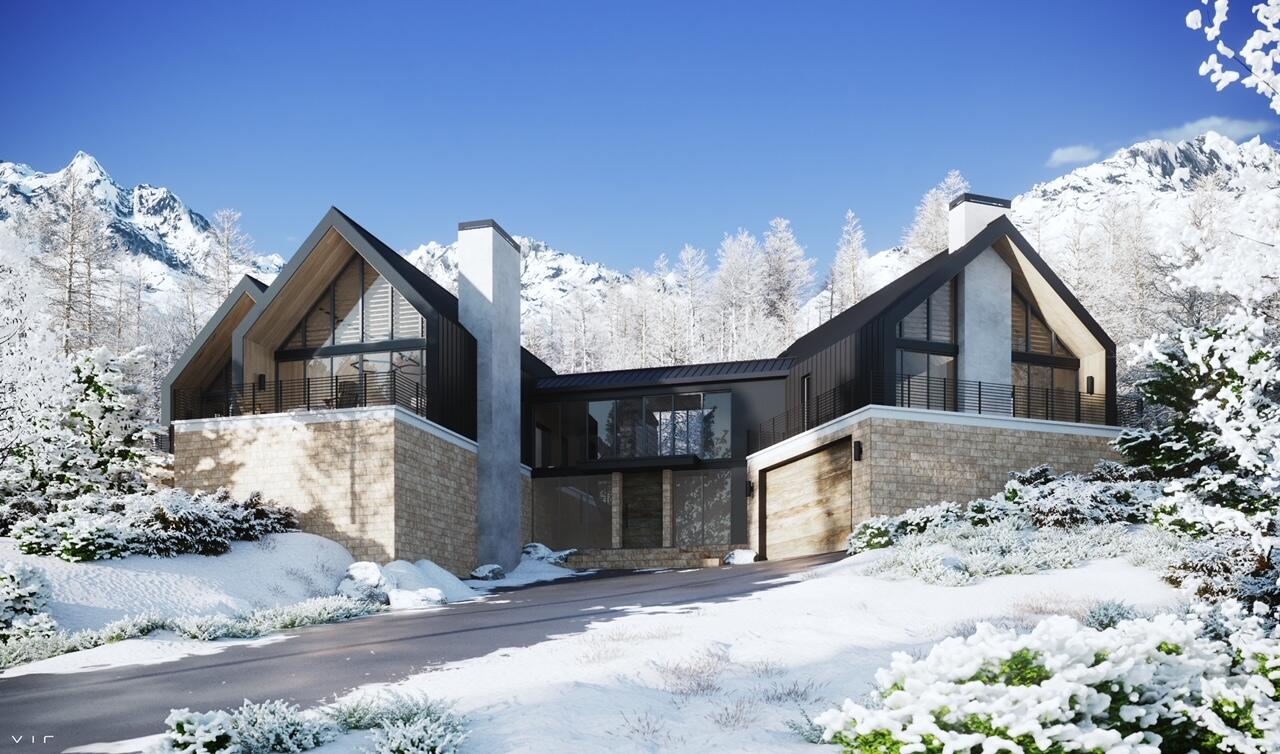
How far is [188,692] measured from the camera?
9.07 meters

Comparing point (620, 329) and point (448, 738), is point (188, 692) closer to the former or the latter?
point (448, 738)

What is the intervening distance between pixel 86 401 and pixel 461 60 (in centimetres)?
1826

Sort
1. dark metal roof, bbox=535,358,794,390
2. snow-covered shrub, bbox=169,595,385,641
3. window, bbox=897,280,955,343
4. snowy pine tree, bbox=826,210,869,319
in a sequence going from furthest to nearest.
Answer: snowy pine tree, bbox=826,210,869,319
dark metal roof, bbox=535,358,794,390
window, bbox=897,280,955,343
snow-covered shrub, bbox=169,595,385,641

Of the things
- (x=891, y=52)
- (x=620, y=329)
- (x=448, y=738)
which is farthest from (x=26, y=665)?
(x=620, y=329)

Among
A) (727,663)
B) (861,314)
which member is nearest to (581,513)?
(861,314)

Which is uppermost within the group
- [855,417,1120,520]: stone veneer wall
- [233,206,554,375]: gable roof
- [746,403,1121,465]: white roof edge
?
[233,206,554,375]: gable roof

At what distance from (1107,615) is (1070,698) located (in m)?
5.45

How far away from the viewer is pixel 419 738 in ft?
22.3

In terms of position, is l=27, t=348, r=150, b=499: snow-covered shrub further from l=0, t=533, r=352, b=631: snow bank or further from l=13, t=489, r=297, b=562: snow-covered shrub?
l=0, t=533, r=352, b=631: snow bank

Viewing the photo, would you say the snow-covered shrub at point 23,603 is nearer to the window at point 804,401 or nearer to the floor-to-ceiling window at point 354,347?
the floor-to-ceiling window at point 354,347

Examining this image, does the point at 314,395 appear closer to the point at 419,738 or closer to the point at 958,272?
the point at 958,272

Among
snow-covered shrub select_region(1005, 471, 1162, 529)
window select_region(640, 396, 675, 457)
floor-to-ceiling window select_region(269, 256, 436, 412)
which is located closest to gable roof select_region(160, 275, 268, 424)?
floor-to-ceiling window select_region(269, 256, 436, 412)

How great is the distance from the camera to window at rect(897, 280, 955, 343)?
2367 centimetres

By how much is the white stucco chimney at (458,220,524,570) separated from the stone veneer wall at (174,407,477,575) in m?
2.28
